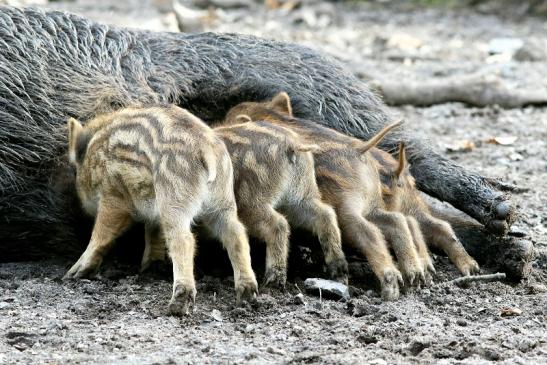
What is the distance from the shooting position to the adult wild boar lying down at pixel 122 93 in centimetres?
502

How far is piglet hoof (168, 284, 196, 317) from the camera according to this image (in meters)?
4.06

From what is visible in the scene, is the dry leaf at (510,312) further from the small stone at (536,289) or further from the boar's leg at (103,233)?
the boar's leg at (103,233)

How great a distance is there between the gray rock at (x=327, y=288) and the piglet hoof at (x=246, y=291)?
32cm

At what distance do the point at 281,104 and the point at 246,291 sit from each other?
139 centimetres

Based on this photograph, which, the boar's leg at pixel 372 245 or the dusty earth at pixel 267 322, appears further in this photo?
the boar's leg at pixel 372 245

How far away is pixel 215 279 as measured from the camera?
462 cm

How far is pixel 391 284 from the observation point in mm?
4426

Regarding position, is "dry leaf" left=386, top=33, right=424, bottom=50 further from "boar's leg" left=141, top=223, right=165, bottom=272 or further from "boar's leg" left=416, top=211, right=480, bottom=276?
"boar's leg" left=141, top=223, right=165, bottom=272

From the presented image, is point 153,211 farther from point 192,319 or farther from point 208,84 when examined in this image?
point 208,84

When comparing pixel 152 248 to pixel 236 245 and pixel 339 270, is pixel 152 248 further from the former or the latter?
pixel 339 270

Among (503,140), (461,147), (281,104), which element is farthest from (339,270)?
(503,140)

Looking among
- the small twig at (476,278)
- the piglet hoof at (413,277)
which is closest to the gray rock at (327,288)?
the piglet hoof at (413,277)

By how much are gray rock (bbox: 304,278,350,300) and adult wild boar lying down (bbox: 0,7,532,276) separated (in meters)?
1.09

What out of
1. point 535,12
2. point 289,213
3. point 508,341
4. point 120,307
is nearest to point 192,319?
point 120,307
